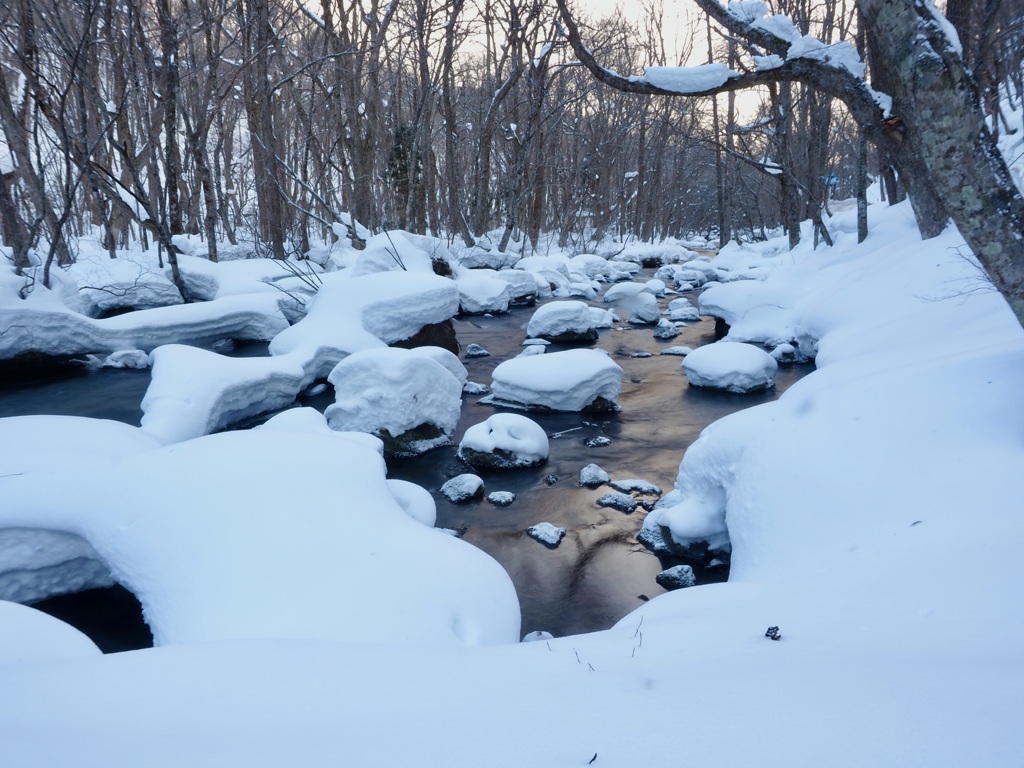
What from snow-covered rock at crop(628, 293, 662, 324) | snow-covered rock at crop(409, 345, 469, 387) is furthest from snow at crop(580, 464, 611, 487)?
snow-covered rock at crop(628, 293, 662, 324)

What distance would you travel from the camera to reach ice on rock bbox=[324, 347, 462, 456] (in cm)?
536

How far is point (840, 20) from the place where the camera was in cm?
1250

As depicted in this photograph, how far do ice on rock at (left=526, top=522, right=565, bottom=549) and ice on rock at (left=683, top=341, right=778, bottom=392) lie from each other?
3458 mm

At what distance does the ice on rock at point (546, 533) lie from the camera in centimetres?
395

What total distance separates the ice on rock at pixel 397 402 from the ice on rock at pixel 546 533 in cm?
167

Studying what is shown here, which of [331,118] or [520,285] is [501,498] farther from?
[331,118]

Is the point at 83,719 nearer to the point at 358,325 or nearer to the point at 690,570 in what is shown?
the point at 690,570

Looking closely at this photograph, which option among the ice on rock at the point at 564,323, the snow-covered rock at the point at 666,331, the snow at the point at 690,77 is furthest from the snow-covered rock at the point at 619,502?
the snow-covered rock at the point at 666,331

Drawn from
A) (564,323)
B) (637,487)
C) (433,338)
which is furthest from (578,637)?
(564,323)

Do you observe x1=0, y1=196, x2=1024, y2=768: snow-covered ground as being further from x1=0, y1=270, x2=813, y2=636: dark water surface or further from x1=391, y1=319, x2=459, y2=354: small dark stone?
x1=391, y1=319, x2=459, y2=354: small dark stone

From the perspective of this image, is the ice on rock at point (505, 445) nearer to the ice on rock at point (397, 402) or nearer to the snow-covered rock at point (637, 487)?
the ice on rock at point (397, 402)

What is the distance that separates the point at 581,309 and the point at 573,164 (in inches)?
621

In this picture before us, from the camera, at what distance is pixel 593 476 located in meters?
4.80

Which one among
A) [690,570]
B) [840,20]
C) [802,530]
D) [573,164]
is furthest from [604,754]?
[573,164]
